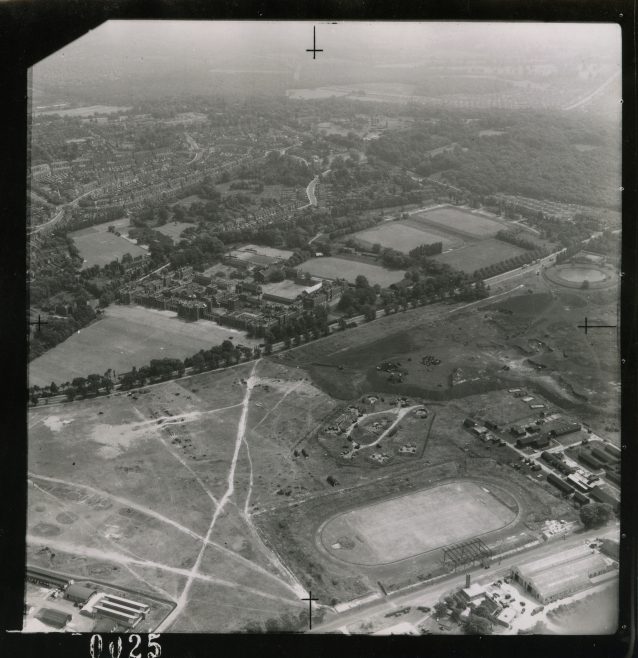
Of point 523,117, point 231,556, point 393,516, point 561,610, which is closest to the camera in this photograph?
point 561,610

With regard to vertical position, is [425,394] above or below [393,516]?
above

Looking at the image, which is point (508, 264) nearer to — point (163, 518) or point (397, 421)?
point (397, 421)

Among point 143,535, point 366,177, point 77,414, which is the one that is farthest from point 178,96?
point 143,535

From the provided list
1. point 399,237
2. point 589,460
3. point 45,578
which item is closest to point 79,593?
point 45,578

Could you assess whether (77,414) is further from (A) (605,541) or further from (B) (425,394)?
(A) (605,541)

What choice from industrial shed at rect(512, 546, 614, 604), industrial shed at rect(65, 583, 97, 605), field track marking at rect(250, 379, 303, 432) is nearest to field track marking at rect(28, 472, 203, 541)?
industrial shed at rect(65, 583, 97, 605)
